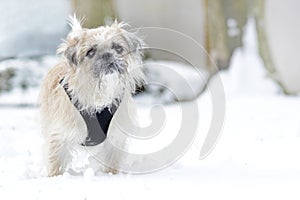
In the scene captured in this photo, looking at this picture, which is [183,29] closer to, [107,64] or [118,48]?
[118,48]

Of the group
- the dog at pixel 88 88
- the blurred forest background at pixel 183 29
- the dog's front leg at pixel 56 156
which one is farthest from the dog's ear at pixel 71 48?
the blurred forest background at pixel 183 29

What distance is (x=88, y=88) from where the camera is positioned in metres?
4.99

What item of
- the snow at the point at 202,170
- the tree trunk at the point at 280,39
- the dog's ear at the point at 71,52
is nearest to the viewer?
the snow at the point at 202,170

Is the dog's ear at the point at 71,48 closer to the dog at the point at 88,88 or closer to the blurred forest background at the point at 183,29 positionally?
the dog at the point at 88,88

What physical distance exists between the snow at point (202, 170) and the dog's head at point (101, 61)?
2.12 feet

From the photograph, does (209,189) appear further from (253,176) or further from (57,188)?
(57,188)

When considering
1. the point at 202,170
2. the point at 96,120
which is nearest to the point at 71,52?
the point at 96,120

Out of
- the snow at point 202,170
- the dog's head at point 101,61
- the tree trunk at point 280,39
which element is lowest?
the tree trunk at point 280,39

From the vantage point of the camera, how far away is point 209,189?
443 cm

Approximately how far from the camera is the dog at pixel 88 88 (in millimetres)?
4875

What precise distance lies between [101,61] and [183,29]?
26.8 ft

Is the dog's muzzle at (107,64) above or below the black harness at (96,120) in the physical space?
above

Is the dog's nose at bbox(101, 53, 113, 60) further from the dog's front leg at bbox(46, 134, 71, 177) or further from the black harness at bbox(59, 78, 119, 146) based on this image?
the dog's front leg at bbox(46, 134, 71, 177)

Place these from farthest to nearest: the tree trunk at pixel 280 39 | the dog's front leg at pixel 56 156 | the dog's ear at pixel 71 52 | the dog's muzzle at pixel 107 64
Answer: the tree trunk at pixel 280 39
the dog's front leg at pixel 56 156
the dog's ear at pixel 71 52
the dog's muzzle at pixel 107 64
